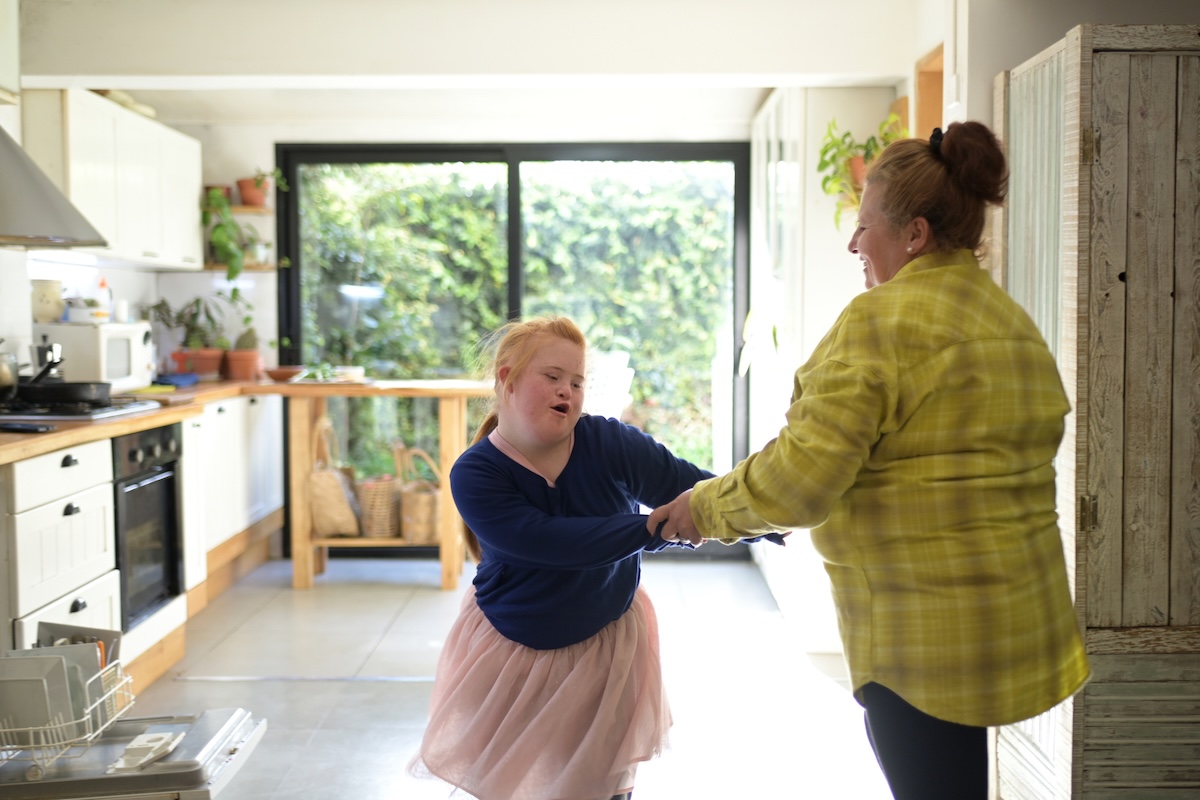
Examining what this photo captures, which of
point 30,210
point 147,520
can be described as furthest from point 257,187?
point 30,210

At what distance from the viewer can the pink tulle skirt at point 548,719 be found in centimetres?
166

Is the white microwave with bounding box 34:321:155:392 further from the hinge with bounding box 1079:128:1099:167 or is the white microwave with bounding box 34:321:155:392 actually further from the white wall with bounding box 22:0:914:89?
the hinge with bounding box 1079:128:1099:167

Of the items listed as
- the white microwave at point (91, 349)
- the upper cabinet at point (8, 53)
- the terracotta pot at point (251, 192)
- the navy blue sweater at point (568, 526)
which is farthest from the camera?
the terracotta pot at point (251, 192)

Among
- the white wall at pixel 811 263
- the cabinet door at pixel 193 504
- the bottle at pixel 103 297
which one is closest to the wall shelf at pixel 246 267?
the bottle at pixel 103 297

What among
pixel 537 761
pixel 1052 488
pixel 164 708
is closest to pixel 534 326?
pixel 537 761

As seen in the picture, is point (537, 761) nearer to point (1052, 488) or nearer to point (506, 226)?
point (1052, 488)

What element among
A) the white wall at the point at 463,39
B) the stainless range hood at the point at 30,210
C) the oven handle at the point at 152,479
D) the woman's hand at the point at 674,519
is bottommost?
the oven handle at the point at 152,479

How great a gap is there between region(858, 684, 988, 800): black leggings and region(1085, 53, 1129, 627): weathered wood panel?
0.94 meters

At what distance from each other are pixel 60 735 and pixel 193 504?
2.24m

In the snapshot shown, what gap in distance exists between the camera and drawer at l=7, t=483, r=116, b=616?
2.83 meters

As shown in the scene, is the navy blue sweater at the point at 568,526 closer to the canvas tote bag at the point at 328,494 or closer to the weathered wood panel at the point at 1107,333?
the weathered wood panel at the point at 1107,333

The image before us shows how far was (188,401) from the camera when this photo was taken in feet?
13.7

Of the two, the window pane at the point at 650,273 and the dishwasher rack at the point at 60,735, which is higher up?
the window pane at the point at 650,273

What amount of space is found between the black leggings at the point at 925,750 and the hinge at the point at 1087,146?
1230 millimetres
